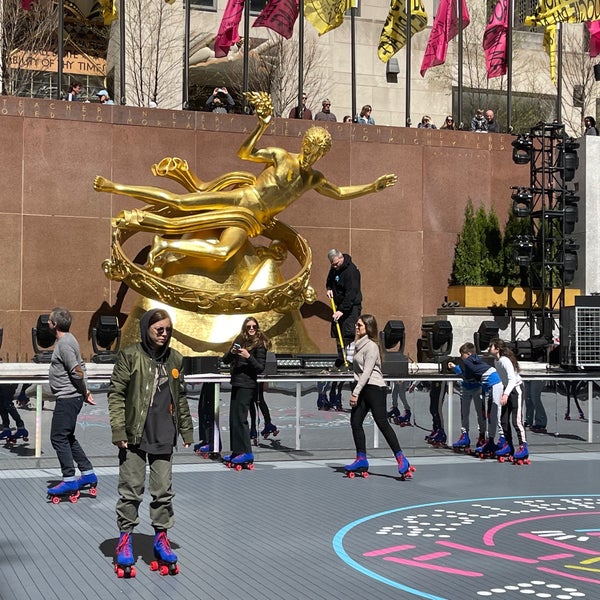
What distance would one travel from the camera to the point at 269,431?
13070mm

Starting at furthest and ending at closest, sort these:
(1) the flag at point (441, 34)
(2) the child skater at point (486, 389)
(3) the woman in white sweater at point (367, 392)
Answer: (1) the flag at point (441, 34) < (2) the child skater at point (486, 389) < (3) the woman in white sweater at point (367, 392)

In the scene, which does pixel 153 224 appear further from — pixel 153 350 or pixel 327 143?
pixel 153 350

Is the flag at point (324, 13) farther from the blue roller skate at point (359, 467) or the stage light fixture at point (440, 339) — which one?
the blue roller skate at point (359, 467)

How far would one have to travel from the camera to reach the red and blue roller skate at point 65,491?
9.64m

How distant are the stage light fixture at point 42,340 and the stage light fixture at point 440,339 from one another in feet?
23.2

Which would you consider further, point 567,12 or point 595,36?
point 595,36

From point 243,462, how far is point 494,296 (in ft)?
40.0

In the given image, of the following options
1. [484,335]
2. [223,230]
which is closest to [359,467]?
[223,230]

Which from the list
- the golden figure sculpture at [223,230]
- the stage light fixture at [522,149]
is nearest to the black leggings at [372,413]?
the golden figure sculpture at [223,230]

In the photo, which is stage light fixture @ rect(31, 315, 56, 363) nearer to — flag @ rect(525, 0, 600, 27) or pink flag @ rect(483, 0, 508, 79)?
flag @ rect(525, 0, 600, 27)

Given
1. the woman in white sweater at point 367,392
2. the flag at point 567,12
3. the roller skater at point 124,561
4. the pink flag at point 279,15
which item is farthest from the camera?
the flag at point 567,12

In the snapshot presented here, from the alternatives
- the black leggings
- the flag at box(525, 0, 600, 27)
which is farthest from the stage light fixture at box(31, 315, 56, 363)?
the flag at box(525, 0, 600, 27)

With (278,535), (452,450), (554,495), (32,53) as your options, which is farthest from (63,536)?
(32,53)

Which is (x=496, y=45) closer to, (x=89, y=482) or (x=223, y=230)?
(x=223, y=230)
